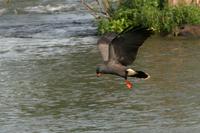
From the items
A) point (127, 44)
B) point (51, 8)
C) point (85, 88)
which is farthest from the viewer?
point (51, 8)

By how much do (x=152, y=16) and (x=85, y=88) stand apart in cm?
593

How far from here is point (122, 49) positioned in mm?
9164

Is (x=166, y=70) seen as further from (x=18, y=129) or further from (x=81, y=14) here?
(x=81, y=14)

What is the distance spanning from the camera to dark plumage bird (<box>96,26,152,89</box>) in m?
8.82

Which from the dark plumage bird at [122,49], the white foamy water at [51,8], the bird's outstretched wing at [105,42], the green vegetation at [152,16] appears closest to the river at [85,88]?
the green vegetation at [152,16]

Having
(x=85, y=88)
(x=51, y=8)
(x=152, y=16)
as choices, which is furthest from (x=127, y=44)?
(x=51, y=8)

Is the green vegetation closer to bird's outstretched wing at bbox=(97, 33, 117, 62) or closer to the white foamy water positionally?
the white foamy water

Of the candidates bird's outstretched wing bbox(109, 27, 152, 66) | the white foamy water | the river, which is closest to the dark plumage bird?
bird's outstretched wing bbox(109, 27, 152, 66)

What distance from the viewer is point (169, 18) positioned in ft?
64.9

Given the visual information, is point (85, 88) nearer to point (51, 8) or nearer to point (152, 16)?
point (152, 16)

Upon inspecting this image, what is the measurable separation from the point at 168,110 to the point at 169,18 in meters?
7.83

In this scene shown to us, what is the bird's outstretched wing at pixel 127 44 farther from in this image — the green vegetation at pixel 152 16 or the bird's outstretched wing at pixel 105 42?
the green vegetation at pixel 152 16

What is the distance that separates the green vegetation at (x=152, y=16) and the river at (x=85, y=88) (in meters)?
0.50

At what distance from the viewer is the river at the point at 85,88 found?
38.0ft
